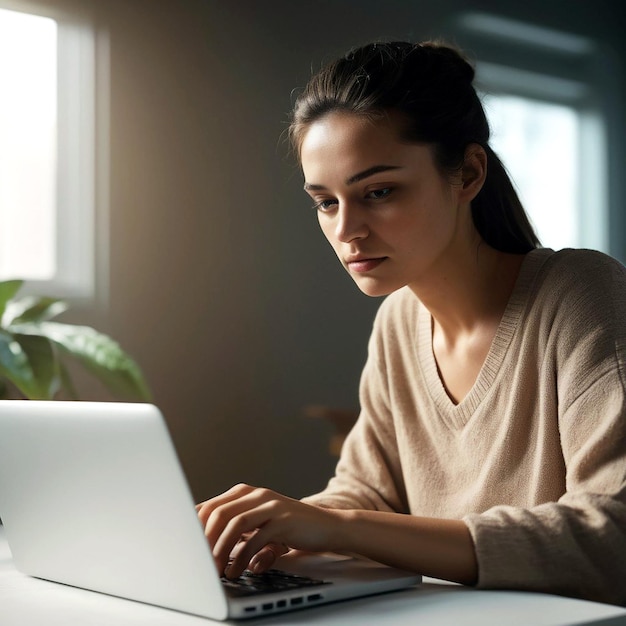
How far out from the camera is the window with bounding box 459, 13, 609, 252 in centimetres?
386

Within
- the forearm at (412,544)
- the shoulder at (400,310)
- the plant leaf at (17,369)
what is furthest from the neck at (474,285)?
the plant leaf at (17,369)

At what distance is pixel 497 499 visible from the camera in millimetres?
1281

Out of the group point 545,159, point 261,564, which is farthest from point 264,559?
point 545,159

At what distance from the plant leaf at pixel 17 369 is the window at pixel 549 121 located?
7.41ft

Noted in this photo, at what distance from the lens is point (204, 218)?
3.07m

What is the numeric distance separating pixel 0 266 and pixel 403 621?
2.23 meters

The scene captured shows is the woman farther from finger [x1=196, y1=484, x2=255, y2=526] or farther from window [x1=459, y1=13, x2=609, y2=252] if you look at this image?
window [x1=459, y1=13, x2=609, y2=252]

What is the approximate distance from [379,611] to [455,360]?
0.62 metres

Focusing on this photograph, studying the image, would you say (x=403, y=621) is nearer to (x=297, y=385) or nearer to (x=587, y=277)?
(x=587, y=277)

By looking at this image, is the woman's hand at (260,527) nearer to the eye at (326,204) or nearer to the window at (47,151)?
the eye at (326,204)

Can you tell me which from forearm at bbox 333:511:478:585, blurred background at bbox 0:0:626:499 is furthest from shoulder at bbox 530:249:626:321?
blurred background at bbox 0:0:626:499

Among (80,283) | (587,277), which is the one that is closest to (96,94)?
(80,283)

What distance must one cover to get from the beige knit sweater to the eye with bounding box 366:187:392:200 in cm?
23

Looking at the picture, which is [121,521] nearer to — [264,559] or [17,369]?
[264,559]
